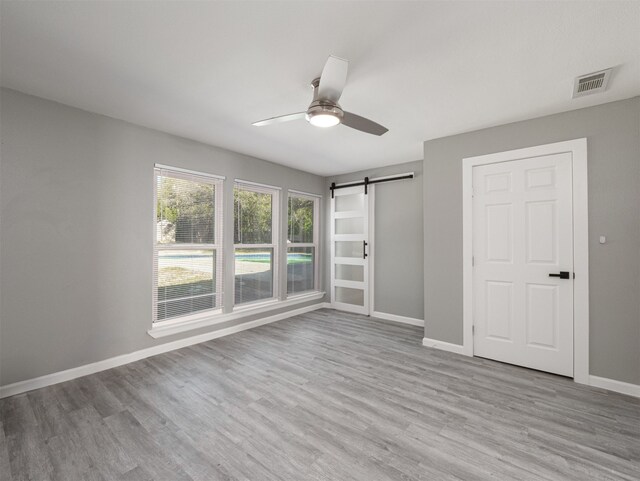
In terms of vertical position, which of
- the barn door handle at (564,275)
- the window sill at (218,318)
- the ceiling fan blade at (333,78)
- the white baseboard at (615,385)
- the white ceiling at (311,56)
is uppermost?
the white ceiling at (311,56)

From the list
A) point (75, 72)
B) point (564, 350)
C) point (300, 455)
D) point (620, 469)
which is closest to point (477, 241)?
point (564, 350)

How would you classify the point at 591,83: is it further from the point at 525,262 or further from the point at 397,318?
the point at 397,318

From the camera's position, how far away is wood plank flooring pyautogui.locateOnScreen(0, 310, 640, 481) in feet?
5.45

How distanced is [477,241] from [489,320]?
0.92 meters

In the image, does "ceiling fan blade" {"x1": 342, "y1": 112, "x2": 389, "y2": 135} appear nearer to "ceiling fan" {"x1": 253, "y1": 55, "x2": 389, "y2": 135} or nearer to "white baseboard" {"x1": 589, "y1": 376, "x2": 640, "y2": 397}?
"ceiling fan" {"x1": 253, "y1": 55, "x2": 389, "y2": 135}

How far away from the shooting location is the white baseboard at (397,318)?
456 cm

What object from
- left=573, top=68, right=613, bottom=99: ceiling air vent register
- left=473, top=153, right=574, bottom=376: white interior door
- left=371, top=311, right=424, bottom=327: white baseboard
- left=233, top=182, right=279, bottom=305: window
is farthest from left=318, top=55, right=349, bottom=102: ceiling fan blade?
left=371, top=311, right=424, bottom=327: white baseboard

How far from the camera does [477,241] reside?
3.30 meters

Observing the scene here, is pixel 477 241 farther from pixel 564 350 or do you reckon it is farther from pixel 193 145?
pixel 193 145

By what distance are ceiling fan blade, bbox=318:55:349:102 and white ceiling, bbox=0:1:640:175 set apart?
0.73ft

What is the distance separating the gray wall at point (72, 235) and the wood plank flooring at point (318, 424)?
1.37ft

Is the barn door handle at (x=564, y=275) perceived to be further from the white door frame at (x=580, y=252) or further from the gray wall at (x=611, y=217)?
the gray wall at (x=611, y=217)

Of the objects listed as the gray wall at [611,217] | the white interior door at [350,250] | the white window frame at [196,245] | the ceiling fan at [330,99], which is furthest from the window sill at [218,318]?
the gray wall at [611,217]

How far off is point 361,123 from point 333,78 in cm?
48
